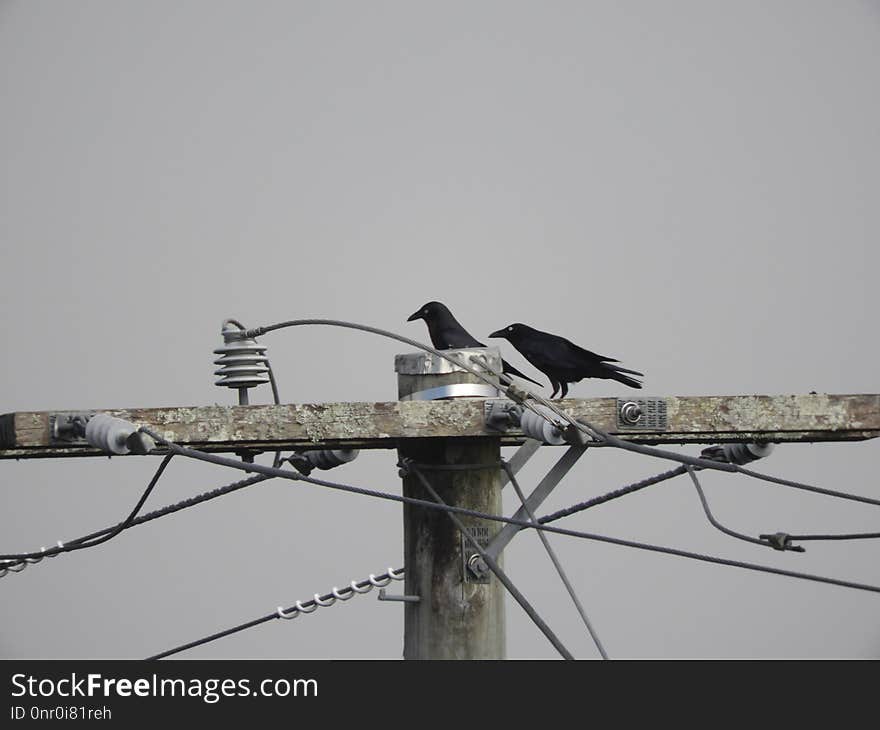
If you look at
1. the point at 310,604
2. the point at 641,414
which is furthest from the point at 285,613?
the point at 641,414

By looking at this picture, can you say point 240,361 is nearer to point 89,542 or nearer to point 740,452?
point 89,542

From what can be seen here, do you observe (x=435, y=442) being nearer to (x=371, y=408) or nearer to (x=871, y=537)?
(x=371, y=408)

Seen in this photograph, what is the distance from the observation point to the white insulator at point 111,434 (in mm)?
8039

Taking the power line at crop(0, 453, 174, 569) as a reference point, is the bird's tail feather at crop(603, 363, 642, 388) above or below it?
above

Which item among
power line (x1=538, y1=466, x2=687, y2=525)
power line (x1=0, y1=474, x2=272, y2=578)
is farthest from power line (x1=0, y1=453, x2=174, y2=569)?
power line (x1=538, y1=466, x2=687, y2=525)

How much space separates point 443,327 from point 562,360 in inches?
51.6

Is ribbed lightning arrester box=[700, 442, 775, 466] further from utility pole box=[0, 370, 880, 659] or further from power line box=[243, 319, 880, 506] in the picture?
power line box=[243, 319, 880, 506]

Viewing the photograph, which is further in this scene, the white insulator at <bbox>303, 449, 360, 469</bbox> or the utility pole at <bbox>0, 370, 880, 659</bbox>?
the white insulator at <bbox>303, 449, 360, 469</bbox>

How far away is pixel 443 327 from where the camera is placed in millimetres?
12367

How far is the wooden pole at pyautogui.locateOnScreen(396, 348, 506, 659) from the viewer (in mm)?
9125

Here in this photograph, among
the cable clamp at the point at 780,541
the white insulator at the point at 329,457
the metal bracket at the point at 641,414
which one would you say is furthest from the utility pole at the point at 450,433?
the white insulator at the point at 329,457

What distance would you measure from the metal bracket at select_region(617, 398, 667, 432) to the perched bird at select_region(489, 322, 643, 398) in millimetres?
2320

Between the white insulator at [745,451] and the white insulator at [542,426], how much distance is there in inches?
98.6

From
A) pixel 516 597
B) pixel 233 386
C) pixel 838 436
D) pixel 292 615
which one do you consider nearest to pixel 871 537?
pixel 838 436
